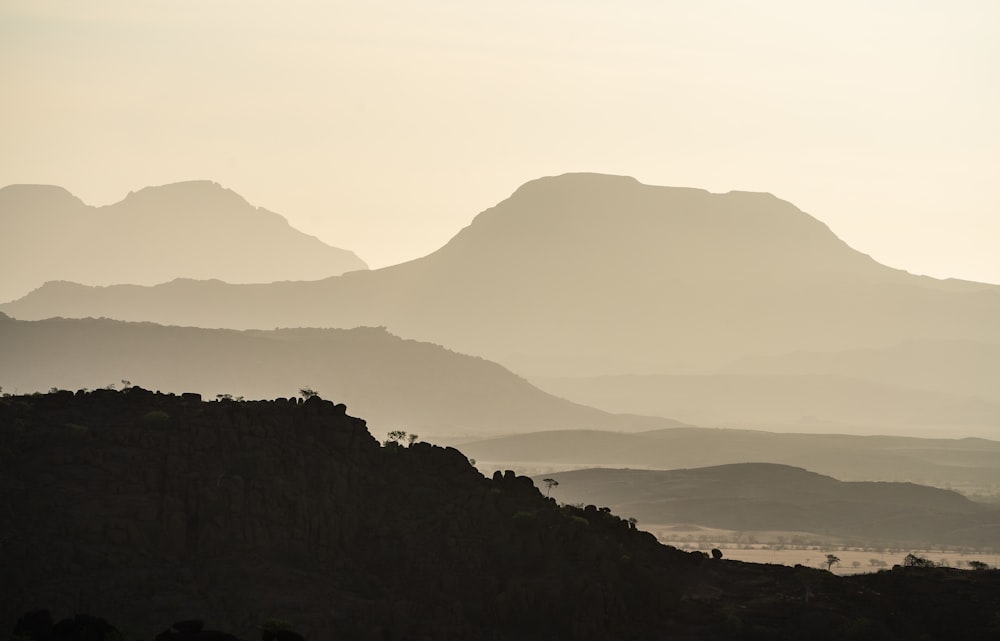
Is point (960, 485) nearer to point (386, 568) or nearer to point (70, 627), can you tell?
point (386, 568)

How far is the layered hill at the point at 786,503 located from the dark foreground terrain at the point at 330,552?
7362 cm

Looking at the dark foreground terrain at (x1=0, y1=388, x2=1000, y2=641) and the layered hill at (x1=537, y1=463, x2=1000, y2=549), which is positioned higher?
the layered hill at (x1=537, y1=463, x2=1000, y2=549)

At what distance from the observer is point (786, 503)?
141625 millimetres

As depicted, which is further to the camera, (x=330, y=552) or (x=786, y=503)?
(x=786, y=503)

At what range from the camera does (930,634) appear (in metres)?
50.8

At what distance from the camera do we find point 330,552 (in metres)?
51.7

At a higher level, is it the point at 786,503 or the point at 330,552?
the point at 786,503

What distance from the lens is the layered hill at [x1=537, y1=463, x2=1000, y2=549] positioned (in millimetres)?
130125

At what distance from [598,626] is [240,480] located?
1338 cm

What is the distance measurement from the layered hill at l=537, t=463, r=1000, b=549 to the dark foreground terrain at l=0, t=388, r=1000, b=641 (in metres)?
73.6

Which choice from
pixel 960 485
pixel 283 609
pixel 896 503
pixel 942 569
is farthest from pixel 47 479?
pixel 960 485

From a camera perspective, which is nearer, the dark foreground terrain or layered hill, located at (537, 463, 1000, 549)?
the dark foreground terrain

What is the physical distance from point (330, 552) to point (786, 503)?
9638cm

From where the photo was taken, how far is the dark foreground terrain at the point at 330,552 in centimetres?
4716
